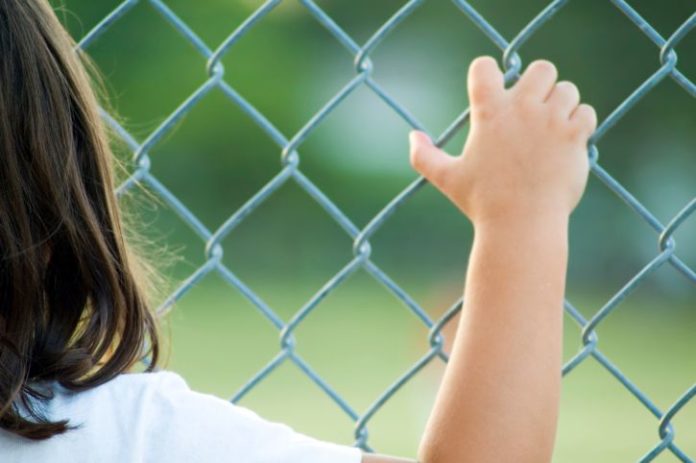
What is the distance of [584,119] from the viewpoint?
3.48 feet

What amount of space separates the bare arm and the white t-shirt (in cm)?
9

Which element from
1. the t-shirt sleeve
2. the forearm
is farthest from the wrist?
the t-shirt sleeve

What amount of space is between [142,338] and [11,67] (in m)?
0.30

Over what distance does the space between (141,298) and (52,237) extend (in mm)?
125

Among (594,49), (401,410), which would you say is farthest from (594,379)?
(594,49)

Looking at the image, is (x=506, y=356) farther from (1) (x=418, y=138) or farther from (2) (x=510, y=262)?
(1) (x=418, y=138)

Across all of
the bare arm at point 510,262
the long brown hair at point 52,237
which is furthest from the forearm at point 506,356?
the long brown hair at point 52,237

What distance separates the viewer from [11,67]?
946mm

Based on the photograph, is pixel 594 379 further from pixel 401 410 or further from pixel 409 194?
pixel 409 194

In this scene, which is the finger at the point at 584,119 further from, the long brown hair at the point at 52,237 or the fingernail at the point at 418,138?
the long brown hair at the point at 52,237

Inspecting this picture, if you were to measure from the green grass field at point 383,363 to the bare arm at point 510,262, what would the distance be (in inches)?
166

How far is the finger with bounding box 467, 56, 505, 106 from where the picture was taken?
105cm

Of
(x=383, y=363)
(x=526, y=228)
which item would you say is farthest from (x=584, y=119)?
(x=383, y=363)

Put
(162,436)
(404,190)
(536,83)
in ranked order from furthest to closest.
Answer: (404,190), (536,83), (162,436)
